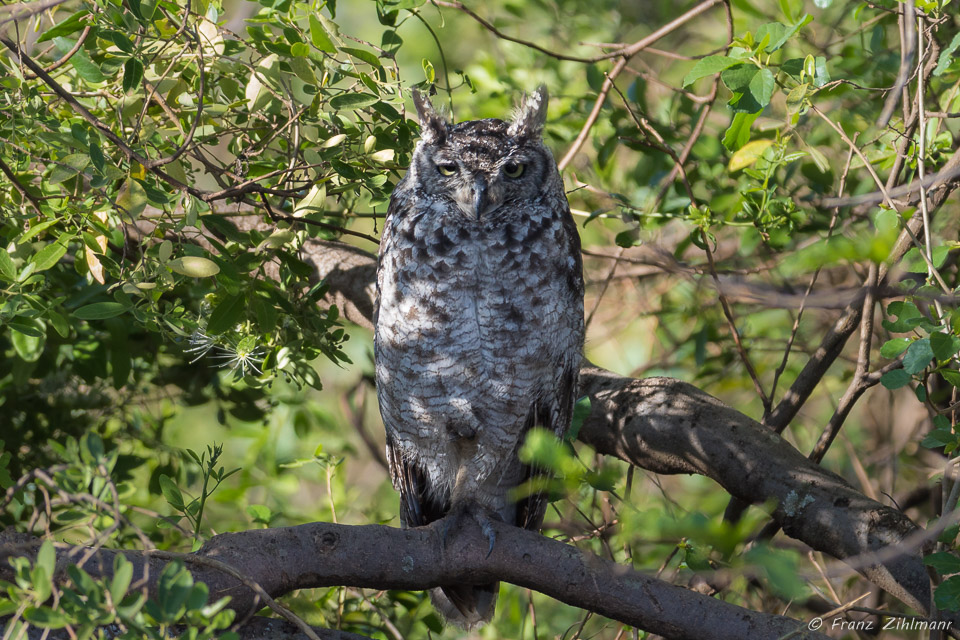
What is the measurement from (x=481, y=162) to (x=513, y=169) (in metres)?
0.10

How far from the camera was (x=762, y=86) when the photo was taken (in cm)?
182

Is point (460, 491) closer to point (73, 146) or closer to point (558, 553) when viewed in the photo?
point (558, 553)

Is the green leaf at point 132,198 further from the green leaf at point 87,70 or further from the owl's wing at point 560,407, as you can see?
the owl's wing at point 560,407

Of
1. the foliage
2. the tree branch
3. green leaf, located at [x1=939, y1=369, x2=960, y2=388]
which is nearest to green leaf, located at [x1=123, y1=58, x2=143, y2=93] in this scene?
the foliage

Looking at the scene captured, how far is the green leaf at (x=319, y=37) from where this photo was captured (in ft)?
5.93

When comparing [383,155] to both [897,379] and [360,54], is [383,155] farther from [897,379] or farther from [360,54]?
[897,379]

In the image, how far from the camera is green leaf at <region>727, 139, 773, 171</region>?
2.27 metres

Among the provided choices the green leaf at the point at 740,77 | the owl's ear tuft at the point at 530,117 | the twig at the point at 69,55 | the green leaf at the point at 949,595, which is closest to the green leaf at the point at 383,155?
the owl's ear tuft at the point at 530,117

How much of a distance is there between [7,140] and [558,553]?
56.3 inches

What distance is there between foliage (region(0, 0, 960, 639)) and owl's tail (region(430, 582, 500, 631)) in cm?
14

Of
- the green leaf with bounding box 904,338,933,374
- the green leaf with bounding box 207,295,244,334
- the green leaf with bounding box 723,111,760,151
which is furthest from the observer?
the green leaf with bounding box 723,111,760,151

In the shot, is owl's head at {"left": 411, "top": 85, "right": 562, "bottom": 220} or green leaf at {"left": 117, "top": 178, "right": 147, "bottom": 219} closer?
green leaf at {"left": 117, "top": 178, "right": 147, "bottom": 219}

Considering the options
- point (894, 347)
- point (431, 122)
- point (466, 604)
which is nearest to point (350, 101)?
point (431, 122)

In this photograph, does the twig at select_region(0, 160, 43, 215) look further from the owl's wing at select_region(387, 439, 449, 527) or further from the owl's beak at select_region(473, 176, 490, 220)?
the owl's wing at select_region(387, 439, 449, 527)
